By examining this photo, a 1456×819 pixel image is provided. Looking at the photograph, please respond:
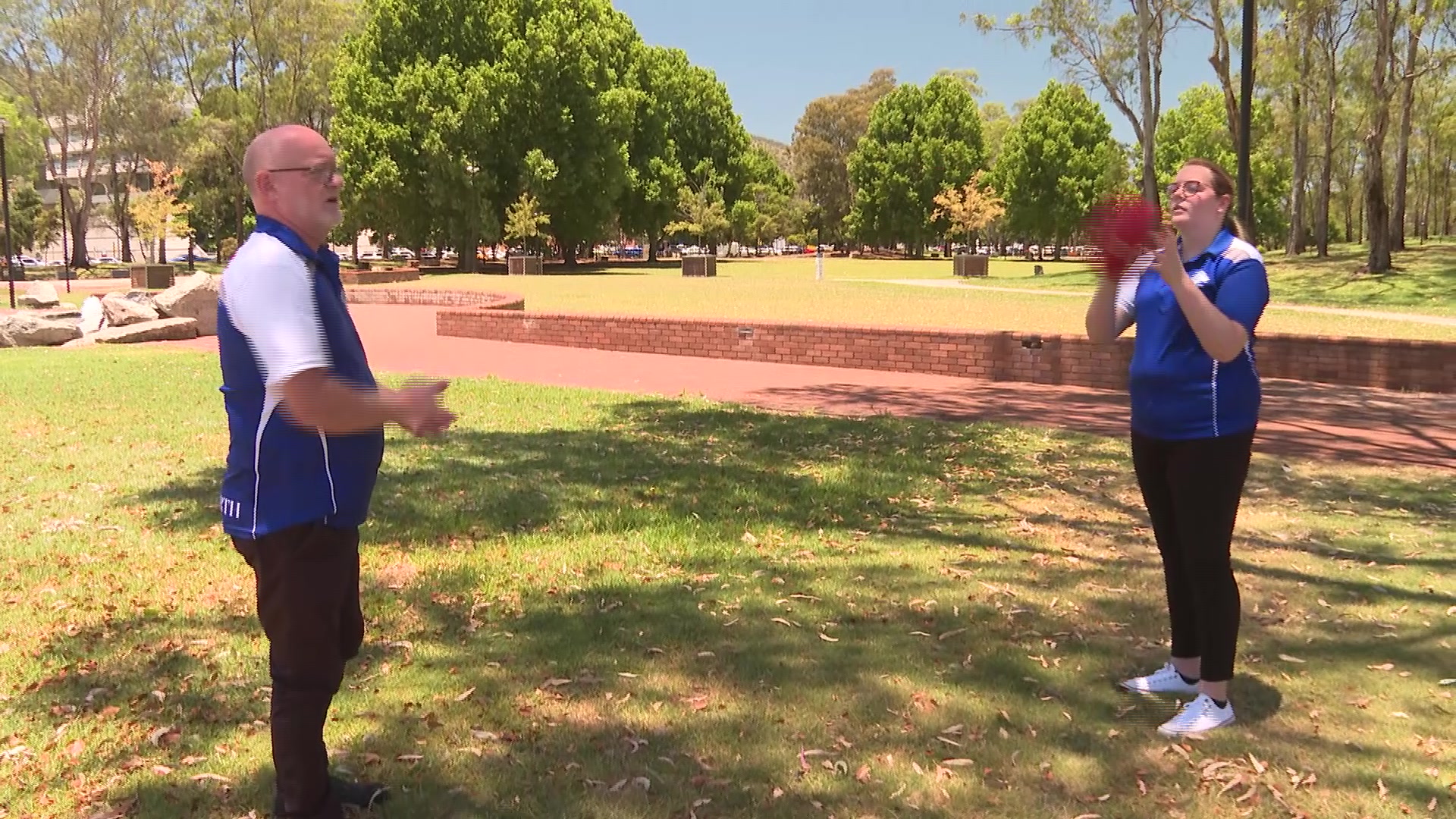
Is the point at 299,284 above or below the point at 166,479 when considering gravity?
above

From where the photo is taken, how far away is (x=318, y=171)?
2236mm

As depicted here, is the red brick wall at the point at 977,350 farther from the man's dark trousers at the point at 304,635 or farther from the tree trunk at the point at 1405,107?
the tree trunk at the point at 1405,107

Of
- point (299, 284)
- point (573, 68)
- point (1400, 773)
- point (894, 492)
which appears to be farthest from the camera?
point (573, 68)

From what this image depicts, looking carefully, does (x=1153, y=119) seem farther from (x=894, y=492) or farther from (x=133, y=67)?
(x=133, y=67)

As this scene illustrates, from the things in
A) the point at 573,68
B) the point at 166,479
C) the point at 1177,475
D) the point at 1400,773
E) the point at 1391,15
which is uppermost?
the point at 573,68

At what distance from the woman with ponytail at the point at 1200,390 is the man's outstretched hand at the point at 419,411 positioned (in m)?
1.89

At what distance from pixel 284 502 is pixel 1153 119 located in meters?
31.4

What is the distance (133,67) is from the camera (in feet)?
163

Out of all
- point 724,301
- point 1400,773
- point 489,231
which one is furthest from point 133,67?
point 1400,773

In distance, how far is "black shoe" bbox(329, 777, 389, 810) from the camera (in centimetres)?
270

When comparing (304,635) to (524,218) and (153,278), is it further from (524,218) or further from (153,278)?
(524,218)

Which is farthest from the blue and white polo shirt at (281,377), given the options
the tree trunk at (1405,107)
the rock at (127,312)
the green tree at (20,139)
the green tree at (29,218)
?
the green tree at (29,218)

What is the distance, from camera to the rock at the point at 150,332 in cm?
1555

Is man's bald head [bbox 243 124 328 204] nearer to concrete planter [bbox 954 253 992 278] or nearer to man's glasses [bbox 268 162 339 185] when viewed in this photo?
man's glasses [bbox 268 162 339 185]
